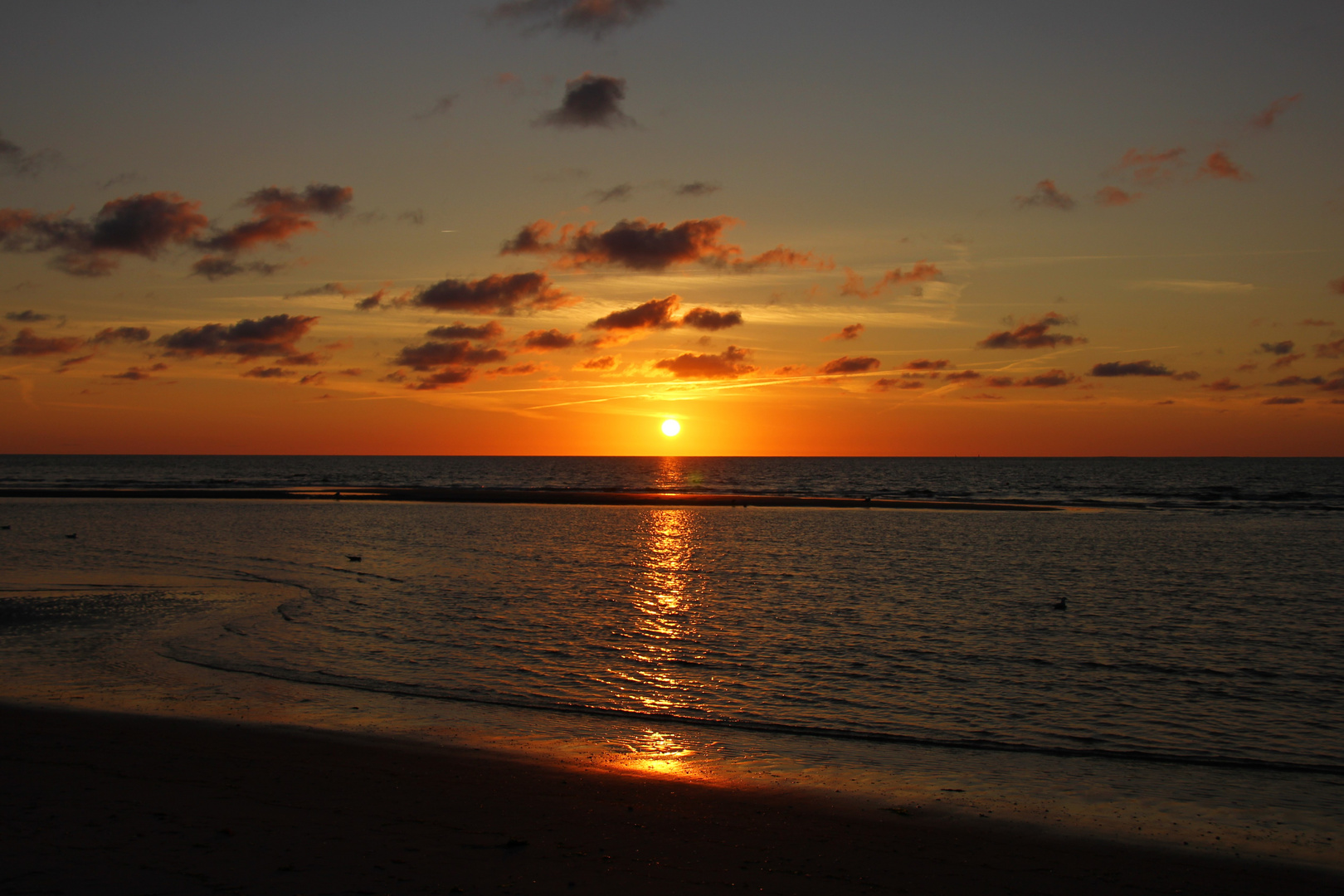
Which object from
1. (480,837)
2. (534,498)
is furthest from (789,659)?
(534,498)

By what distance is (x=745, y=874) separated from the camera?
28.0 feet

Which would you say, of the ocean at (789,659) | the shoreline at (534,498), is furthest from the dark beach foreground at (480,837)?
the shoreline at (534,498)

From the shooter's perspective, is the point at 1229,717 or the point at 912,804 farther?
the point at 1229,717

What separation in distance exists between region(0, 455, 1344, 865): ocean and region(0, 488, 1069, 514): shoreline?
37.8 m

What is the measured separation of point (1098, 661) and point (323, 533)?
140 ft

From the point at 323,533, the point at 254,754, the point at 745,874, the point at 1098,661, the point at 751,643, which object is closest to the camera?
the point at 745,874

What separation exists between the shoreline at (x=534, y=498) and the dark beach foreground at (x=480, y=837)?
72.7 m

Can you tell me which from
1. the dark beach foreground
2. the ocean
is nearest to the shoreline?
the ocean

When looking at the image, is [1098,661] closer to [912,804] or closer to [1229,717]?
[1229,717]

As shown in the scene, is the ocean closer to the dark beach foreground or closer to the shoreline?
the dark beach foreground

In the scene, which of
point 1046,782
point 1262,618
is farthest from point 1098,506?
point 1046,782

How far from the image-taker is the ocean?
12.5 m

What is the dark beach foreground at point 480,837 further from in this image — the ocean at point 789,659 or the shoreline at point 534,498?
the shoreline at point 534,498

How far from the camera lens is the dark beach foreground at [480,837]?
26.7 feet
